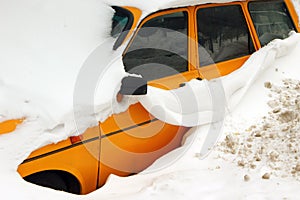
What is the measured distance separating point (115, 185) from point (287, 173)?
50.9 inches

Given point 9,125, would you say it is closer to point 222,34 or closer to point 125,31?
point 125,31

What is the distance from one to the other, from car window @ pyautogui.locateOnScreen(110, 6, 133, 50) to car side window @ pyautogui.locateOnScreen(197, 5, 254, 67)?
0.80 metres

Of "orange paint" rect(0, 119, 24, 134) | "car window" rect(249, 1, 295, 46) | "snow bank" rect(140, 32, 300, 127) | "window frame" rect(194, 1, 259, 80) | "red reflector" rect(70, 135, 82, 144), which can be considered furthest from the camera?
"car window" rect(249, 1, 295, 46)

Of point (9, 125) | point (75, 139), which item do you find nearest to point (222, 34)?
point (75, 139)

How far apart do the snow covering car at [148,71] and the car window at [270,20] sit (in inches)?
0.7

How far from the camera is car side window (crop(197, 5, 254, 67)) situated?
4.07 meters

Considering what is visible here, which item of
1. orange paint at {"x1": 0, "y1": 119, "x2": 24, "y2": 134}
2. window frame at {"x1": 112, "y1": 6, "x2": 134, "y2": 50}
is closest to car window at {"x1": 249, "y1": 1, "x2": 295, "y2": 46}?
window frame at {"x1": 112, "y1": 6, "x2": 134, "y2": 50}

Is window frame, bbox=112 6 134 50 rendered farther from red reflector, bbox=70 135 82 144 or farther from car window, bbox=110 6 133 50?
red reflector, bbox=70 135 82 144

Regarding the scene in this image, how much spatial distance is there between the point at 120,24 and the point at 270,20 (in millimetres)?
2081

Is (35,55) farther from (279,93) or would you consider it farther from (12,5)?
(279,93)

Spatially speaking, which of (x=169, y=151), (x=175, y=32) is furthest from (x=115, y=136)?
(x=175, y=32)

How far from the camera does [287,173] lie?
324 cm

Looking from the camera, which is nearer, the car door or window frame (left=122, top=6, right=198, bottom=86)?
the car door

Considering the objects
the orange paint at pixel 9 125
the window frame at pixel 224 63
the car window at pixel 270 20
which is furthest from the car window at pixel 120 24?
the car window at pixel 270 20
